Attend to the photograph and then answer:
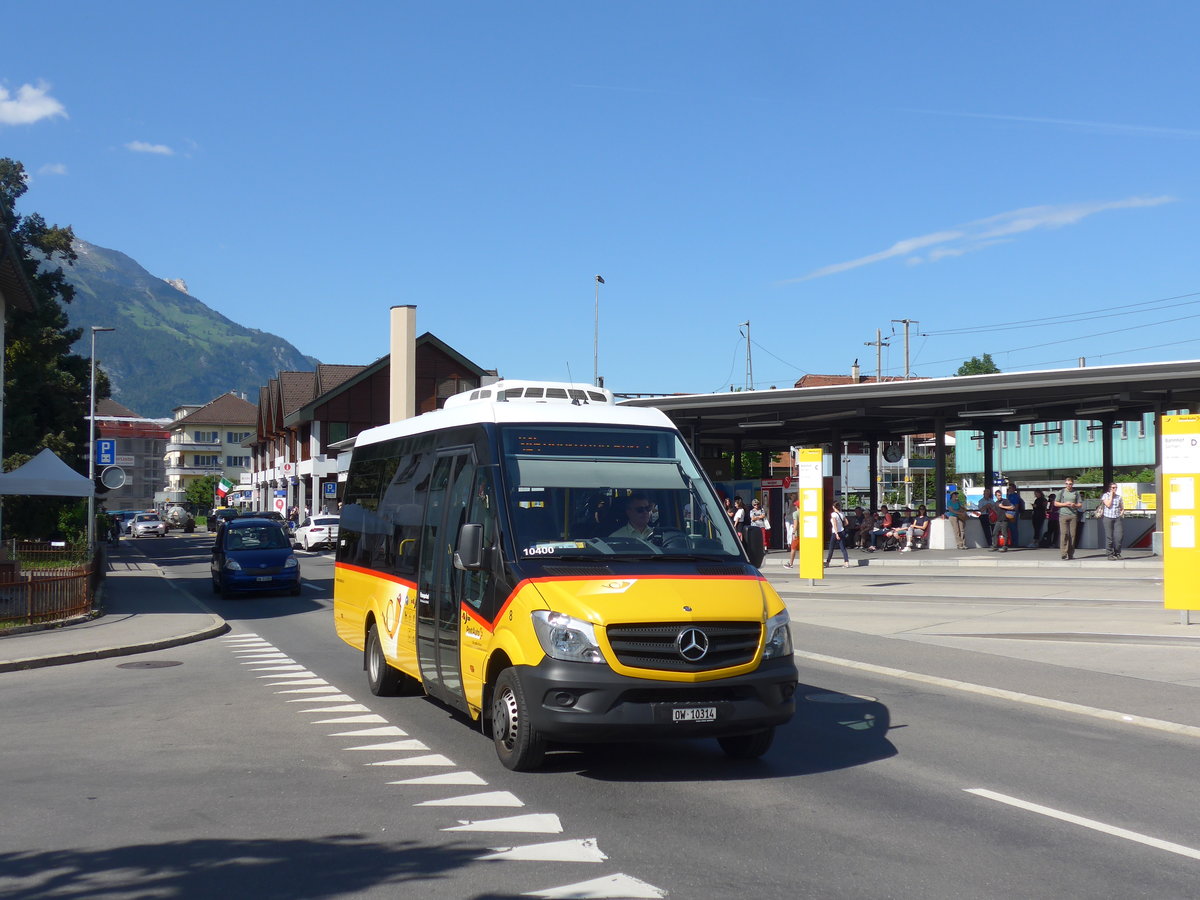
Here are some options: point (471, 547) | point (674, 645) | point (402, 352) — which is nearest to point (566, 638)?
point (674, 645)

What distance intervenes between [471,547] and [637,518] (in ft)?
3.94

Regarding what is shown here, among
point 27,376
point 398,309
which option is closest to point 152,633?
point 27,376

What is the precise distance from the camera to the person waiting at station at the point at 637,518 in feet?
28.9

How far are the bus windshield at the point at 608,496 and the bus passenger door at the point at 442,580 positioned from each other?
0.68 metres

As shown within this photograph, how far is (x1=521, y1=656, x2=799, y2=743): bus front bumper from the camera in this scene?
774cm

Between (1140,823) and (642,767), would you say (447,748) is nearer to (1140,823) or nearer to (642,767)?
(642,767)

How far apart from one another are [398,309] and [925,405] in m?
27.7

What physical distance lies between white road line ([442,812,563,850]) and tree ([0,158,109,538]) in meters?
35.6

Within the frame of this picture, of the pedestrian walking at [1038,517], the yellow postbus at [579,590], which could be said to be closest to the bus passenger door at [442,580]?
the yellow postbus at [579,590]

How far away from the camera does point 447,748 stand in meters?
9.43

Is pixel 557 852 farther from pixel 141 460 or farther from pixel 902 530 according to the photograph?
pixel 141 460

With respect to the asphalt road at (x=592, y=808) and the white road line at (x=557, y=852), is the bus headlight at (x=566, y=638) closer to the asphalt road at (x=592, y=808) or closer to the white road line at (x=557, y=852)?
the asphalt road at (x=592, y=808)

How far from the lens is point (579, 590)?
26.3ft

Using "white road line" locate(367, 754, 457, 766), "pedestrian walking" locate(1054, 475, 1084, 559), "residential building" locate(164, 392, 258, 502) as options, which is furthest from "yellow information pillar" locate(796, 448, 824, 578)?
"residential building" locate(164, 392, 258, 502)
